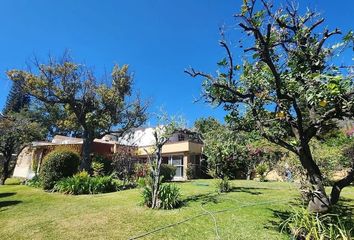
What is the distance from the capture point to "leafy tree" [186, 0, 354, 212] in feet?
19.9

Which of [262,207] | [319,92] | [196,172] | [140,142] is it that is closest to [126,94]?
[196,172]

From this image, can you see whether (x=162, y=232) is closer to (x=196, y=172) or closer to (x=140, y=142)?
(x=196, y=172)

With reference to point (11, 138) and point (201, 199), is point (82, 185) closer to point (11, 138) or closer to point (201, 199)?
point (201, 199)

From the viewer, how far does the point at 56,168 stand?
1545 centimetres

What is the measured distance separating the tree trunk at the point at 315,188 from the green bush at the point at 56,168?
13277 millimetres

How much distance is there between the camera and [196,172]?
26.8 meters

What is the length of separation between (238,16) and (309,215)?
4673mm

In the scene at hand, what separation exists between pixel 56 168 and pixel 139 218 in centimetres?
907

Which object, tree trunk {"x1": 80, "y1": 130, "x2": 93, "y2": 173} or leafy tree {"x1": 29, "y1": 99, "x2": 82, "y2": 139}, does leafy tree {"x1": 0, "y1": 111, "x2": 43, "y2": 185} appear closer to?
tree trunk {"x1": 80, "y1": 130, "x2": 93, "y2": 173}

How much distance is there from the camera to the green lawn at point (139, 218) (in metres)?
7.12

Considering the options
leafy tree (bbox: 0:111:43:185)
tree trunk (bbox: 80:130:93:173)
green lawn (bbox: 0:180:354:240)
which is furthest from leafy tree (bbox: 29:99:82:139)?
green lawn (bbox: 0:180:354:240)

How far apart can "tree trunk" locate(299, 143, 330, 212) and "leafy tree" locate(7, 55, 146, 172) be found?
61.6 ft

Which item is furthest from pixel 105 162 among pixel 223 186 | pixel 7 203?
pixel 223 186

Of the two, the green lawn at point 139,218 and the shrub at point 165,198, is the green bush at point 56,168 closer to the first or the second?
the green lawn at point 139,218
